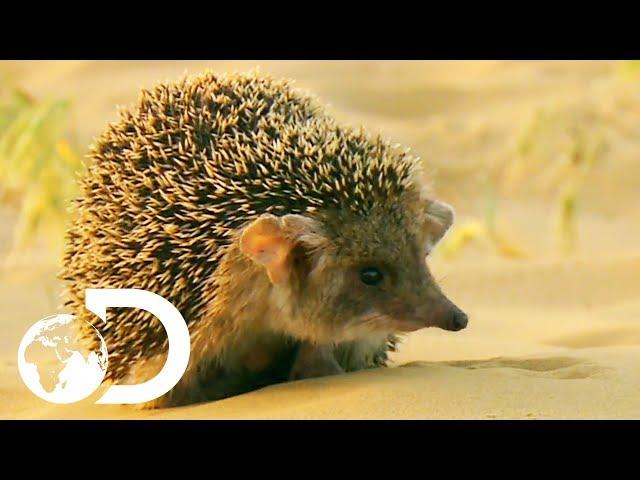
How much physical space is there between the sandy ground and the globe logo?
0.36ft

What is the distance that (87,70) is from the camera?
20172mm

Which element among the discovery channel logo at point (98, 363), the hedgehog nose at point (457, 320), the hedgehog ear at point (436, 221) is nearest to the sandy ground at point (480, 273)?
the discovery channel logo at point (98, 363)

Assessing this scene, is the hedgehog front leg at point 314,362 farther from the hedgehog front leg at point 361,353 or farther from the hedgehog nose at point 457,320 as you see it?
the hedgehog nose at point 457,320

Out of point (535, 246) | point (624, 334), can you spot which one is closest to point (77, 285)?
point (624, 334)

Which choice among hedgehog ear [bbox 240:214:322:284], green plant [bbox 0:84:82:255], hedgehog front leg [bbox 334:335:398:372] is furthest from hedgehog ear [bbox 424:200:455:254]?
green plant [bbox 0:84:82:255]

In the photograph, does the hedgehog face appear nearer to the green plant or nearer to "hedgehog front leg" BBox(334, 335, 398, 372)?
"hedgehog front leg" BBox(334, 335, 398, 372)

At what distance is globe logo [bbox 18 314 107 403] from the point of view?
6141 mm

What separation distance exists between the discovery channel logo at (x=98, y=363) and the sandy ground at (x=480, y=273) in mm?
104

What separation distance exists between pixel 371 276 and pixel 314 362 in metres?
0.64

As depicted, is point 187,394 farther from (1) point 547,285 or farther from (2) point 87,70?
(2) point 87,70

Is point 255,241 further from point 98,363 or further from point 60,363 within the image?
point 60,363

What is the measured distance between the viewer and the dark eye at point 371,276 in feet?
18.1

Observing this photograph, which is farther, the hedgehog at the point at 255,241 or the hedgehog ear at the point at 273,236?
the hedgehog at the point at 255,241

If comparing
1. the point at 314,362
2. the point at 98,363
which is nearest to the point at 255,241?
the point at 314,362
